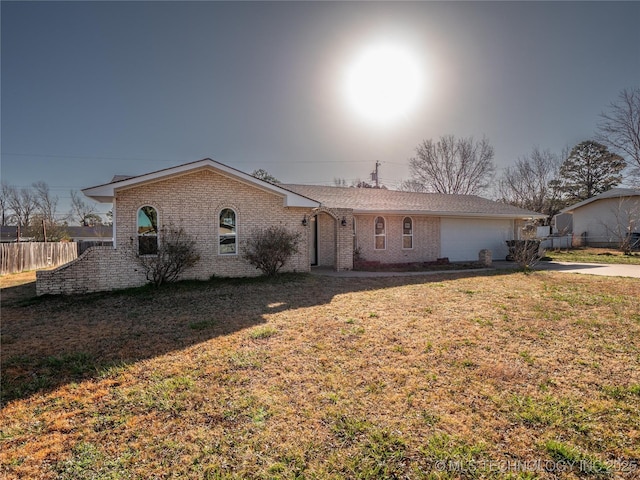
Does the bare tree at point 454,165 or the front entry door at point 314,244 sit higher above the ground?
the bare tree at point 454,165

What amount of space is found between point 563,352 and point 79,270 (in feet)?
38.7

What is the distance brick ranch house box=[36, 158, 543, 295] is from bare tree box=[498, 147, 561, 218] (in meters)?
28.0

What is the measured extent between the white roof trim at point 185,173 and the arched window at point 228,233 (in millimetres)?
1321

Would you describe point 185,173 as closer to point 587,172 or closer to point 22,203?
point 587,172

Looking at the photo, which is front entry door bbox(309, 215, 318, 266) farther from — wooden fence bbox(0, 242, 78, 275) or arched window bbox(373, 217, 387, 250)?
wooden fence bbox(0, 242, 78, 275)

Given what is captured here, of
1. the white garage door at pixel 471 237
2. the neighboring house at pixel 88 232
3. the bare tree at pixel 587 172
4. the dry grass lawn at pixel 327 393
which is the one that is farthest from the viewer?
the neighboring house at pixel 88 232

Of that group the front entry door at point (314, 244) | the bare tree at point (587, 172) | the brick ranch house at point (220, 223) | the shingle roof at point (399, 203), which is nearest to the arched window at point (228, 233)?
the brick ranch house at point (220, 223)

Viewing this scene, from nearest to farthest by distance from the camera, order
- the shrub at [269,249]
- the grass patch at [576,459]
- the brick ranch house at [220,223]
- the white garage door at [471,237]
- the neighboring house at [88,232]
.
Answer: the grass patch at [576,459] → the brick ranch house at [220,223] → the shrub at [269,249] → the white garage door at [471,237] → the neighboring house at [88,232]

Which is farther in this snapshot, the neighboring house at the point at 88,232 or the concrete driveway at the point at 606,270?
the neighboring house at the point at 88,232

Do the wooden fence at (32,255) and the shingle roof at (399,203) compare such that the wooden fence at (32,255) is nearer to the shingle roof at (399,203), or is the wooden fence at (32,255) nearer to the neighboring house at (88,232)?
the shingle roof at (399,203)

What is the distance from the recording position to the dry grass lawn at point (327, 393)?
2408 millimetres

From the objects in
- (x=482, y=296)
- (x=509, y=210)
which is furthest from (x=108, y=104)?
(x=509, y=210)

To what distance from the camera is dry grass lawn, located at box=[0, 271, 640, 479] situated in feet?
7.90

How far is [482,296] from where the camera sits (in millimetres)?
8109
